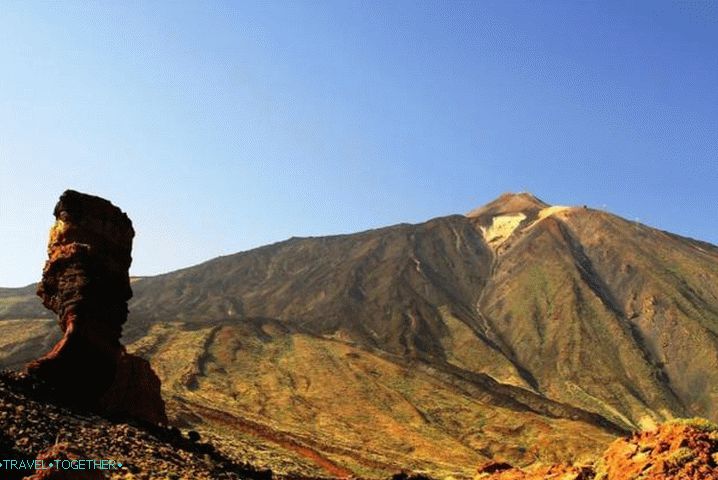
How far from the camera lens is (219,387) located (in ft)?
230

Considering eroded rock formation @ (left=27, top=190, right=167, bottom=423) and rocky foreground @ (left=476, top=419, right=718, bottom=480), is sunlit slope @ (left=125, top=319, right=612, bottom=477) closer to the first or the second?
eroded rock formation @ (left=27, top=190, right=167, bottom=423)

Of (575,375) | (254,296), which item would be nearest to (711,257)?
(575,375)

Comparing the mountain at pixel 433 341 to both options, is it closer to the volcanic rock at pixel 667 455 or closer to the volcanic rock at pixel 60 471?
the volcanic rock at pixel 667 455

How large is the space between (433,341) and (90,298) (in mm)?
104330

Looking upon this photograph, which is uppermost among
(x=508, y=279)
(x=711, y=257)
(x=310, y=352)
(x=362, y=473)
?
(x=711, y=257)

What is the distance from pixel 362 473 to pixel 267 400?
88.6 ft

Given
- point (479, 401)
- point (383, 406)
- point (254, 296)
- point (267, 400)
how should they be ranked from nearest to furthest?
point (267, 400), point (383, 406), point (479, 401), point (254, 296)

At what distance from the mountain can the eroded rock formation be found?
16418 millimetres

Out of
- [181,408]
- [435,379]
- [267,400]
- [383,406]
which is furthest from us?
[435,379]

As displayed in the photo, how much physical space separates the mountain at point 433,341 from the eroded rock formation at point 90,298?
16.4 metres

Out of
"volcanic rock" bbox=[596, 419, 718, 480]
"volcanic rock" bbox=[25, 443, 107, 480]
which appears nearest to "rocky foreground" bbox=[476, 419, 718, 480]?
"volcanic rock" bbox=[596, 419, 718, 480]

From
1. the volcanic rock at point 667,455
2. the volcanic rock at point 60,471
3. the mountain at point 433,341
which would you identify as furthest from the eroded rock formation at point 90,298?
the volcanic rock at point 667,455

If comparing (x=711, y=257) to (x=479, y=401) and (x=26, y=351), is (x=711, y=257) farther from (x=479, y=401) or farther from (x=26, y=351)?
(x=26, y=351)

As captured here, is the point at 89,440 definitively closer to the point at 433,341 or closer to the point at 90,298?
the point at 90,298
